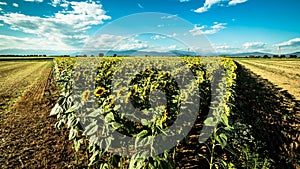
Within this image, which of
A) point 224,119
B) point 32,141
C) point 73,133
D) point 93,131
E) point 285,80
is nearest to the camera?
point 93,131

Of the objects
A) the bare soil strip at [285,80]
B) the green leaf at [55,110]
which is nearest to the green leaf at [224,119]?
the green leaf at [55,110]

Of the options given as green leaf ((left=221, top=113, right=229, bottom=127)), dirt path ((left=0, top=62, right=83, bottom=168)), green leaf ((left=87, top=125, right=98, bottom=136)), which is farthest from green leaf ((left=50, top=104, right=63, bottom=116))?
green leaf ((left=221, top=113, right=229, bottom=127))

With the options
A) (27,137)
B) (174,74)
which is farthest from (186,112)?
(174,74)

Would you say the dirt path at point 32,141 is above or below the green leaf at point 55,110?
below

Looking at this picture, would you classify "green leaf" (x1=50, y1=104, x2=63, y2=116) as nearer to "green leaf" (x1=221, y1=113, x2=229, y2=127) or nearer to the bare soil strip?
"green leaf" (x1=221, y1=113, x2=229, y2=127)

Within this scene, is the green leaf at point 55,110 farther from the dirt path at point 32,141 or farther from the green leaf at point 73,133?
the dirt path at point 32,141

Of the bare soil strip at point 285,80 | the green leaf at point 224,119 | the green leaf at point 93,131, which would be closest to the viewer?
the green leaf at point 93,131

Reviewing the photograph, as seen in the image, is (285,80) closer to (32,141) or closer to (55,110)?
(32,141)

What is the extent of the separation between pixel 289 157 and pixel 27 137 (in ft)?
16.6

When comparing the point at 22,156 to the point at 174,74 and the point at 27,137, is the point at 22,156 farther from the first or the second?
the point at 174,74

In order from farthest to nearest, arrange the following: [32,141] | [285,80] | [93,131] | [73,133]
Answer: [285,80], [32,141], [73,133], [93,131]

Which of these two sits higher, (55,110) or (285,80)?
(55,110)

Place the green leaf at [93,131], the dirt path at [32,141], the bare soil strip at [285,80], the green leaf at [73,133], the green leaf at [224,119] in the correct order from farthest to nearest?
the bare soil strip at [285,80], the dirt path at [32,141], the green leaf at [73,133], the green leaf at [224,119], the green leaf at [93,131]

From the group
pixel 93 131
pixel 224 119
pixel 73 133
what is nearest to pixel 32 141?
pixel 73 133
